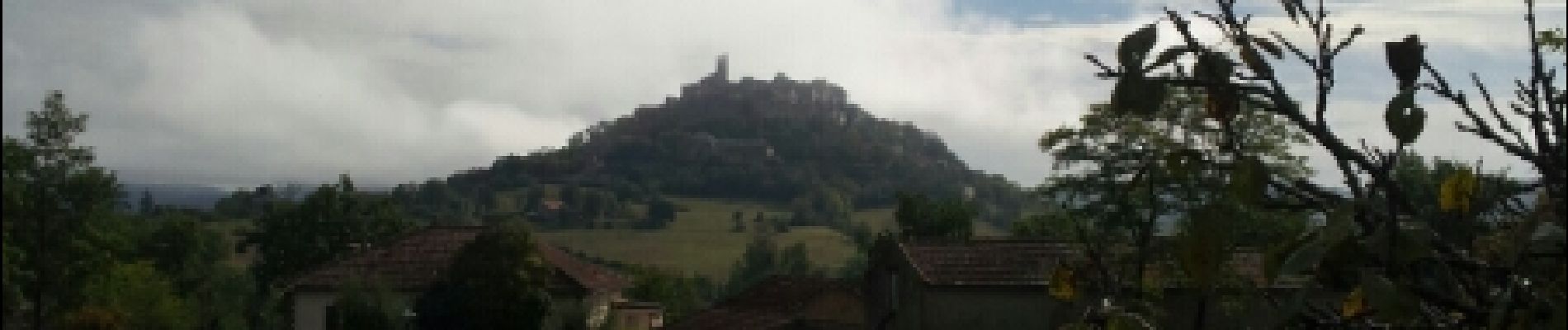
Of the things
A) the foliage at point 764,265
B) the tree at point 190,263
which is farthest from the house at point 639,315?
the foliage at point 764,265

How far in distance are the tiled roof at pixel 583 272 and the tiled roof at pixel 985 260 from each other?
12143 mm

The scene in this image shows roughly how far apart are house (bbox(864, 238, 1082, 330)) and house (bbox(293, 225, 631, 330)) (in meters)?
10.0

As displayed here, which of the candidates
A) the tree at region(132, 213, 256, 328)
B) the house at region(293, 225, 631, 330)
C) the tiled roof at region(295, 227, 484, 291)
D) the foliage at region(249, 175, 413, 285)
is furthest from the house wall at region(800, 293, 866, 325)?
the tree at region(132, 213, 256, 328)

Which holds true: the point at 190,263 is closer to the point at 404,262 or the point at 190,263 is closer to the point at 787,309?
the point at 404,262

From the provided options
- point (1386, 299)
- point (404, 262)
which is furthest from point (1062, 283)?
point (404, 262)

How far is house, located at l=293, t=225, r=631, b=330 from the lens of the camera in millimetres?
40938

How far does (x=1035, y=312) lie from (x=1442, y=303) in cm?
2809

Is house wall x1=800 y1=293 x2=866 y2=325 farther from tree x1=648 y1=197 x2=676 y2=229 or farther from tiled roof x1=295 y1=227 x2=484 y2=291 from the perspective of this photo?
tree x1=648 y1=197 x2=676 y2=229

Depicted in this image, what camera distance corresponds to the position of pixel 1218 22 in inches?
128

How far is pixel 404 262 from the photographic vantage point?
4278 cm

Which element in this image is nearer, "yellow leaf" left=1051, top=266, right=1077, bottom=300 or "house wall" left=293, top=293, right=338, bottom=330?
"yellow leaf" left=1051, top=266, right=1077, bottom=300

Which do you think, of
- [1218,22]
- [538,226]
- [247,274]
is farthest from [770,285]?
[538,226]

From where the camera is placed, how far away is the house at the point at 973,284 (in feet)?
101

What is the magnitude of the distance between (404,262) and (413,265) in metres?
0.39
